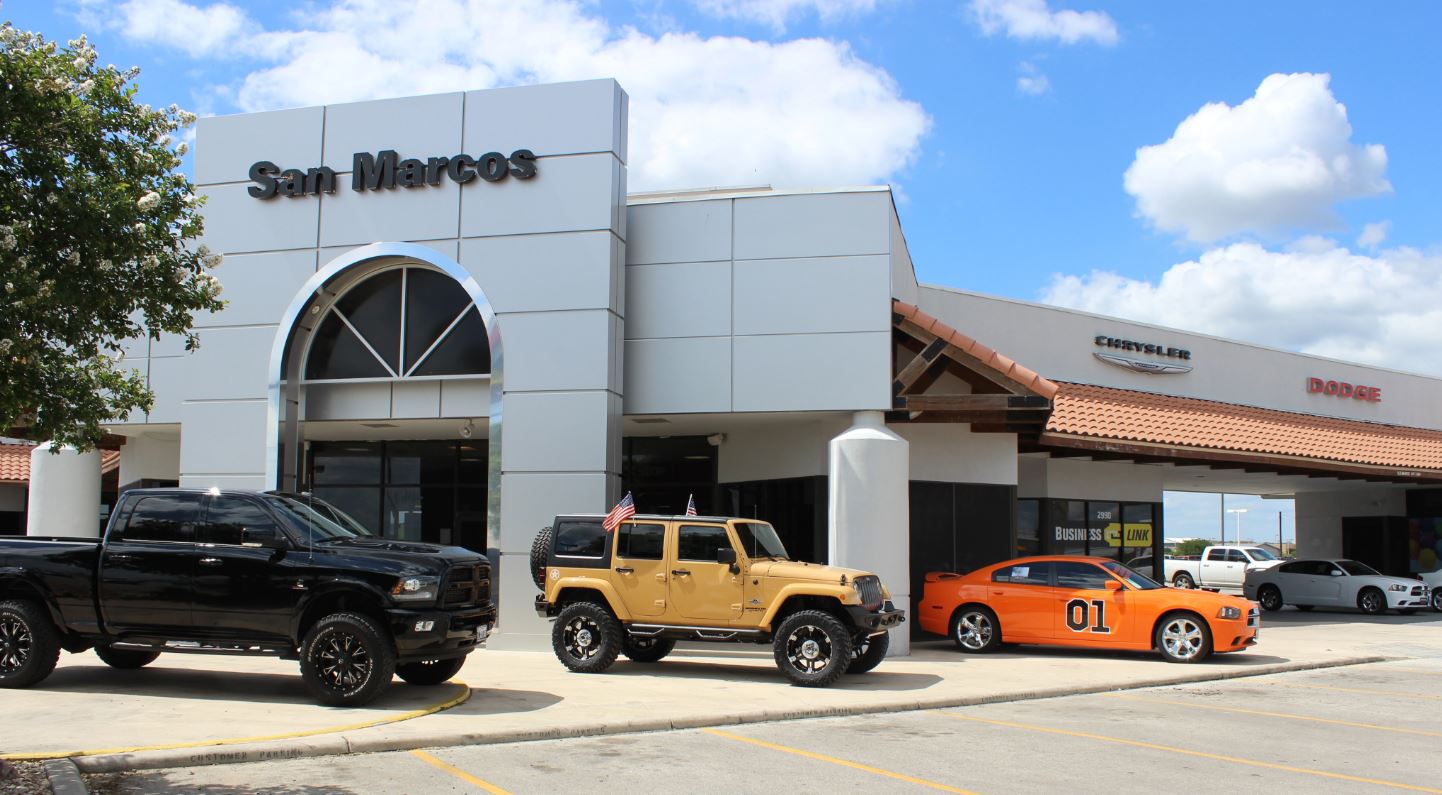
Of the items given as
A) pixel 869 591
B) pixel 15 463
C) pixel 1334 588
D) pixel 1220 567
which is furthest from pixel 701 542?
pixel 1220 567

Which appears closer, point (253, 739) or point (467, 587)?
point (253, 739)

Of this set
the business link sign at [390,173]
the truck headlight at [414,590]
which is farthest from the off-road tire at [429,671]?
the business link sign at [390,173]

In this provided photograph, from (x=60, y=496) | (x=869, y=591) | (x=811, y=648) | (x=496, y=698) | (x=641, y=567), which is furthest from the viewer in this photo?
(x=60, y=496)

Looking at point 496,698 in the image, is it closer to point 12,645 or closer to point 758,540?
point 758,540

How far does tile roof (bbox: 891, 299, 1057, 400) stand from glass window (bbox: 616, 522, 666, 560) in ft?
17.4

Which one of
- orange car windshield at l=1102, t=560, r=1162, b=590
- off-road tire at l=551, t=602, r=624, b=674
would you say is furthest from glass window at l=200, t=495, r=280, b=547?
orange car windshield at l=1102, t=560, r=1162, b=590

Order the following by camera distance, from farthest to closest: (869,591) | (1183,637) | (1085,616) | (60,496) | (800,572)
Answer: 1. (60,496)
2. (1085,616)
3. (1183,637)
4. (869,591)
5. (800,572)

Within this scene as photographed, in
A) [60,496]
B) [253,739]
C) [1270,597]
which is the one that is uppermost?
[60,496]

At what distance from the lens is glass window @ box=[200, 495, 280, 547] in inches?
454

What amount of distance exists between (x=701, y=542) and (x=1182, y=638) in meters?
7.02

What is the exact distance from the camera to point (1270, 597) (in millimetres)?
28312

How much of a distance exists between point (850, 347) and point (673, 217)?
10.8 feet

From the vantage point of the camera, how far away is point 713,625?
13.7 metres

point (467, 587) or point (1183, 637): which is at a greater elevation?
point (467, 587)
